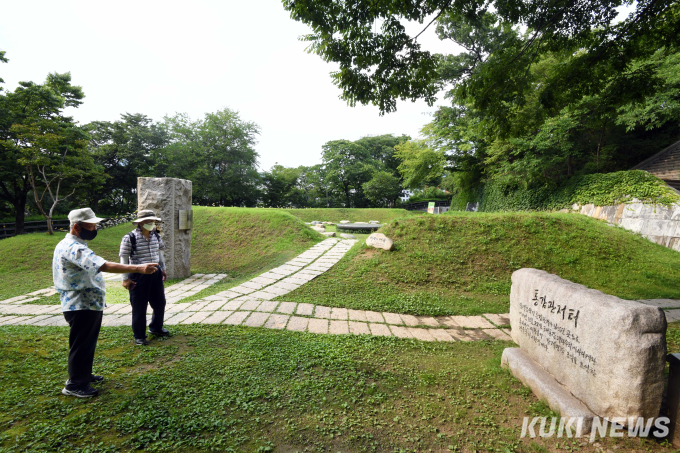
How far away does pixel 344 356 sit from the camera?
10.9ft

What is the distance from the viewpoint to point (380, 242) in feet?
24.9

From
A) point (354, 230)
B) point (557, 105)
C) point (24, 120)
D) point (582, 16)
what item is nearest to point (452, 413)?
point (557, 105)

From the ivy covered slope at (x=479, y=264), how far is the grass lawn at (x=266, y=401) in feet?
6.64

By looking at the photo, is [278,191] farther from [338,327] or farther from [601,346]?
[601,346]

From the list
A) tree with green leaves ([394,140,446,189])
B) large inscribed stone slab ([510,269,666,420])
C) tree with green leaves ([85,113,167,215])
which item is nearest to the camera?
large inscribed stone slab ([510,269,666,420])

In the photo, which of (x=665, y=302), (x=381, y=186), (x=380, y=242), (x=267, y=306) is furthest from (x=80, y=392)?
(x=381, y=186)

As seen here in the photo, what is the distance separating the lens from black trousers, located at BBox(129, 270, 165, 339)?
3521 mm

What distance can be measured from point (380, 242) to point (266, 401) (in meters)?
5.52

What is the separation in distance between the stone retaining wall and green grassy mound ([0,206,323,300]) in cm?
1060

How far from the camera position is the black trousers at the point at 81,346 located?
8.07 feet

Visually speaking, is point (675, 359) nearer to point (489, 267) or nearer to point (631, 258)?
point (489, 267)

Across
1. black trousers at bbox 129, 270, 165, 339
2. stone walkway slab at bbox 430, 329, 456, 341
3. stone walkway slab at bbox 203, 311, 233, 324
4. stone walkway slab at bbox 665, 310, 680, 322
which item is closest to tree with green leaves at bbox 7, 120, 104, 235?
stone walkway slab at bbox 203, 311, 233, 324

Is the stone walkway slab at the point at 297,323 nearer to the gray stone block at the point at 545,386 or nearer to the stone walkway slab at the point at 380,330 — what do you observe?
the stone walkway slab at the point at 380,330

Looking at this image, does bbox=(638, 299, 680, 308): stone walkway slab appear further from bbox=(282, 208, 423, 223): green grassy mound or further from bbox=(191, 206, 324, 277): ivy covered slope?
bbox=(282, 208, 423, 223): green grassy mound
